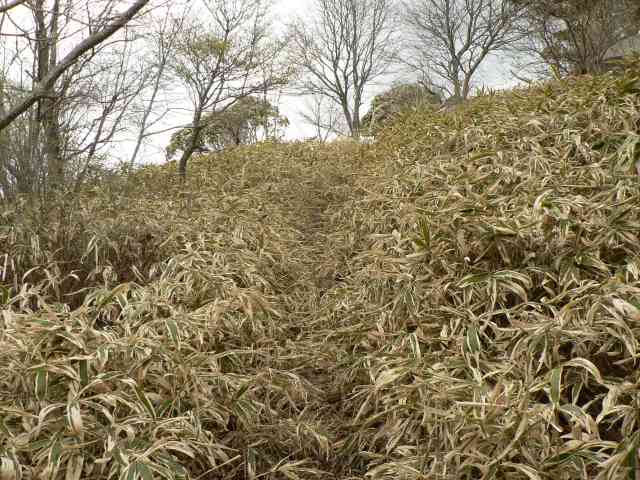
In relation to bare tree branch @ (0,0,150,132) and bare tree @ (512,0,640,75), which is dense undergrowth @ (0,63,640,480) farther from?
bare tree @ (512,0,640,75)

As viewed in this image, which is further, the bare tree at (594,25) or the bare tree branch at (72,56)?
the bare tree at (594,25)

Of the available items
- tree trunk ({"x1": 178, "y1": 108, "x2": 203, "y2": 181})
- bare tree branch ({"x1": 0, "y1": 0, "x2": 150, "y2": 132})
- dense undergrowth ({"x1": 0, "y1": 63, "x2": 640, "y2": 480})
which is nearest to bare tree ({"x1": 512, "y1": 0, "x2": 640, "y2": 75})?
dense undergrowth ({"x1": 0, "y1": 63, "x2": 640, "y2": 480})

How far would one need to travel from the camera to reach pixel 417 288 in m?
2.34

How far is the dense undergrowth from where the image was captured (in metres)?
1.52

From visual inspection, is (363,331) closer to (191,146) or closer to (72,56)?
(72,56)

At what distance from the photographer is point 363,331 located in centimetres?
246

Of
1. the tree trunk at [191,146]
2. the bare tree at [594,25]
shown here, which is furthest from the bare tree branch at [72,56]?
the bare tree at [594,25]

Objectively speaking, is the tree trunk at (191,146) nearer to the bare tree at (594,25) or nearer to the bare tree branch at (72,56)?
the bare tree branch at (72,56)

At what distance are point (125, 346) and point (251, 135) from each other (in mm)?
10336

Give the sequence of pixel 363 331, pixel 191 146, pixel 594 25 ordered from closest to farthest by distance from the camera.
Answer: pixel 363 331, pixel 191 146, pixel 594 25

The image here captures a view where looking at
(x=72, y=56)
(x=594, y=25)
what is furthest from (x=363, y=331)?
(x=594, y=25)

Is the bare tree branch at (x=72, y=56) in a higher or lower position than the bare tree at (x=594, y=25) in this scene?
lower

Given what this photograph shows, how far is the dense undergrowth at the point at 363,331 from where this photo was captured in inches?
59.9

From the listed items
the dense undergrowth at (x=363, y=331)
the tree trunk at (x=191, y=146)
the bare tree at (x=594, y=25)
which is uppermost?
the bare tree at (x=594, y=25)
